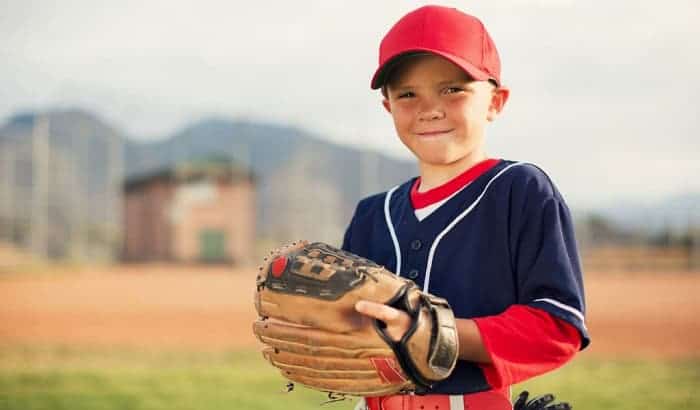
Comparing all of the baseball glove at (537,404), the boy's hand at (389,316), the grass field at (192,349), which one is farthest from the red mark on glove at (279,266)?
the grass field at (192,349)

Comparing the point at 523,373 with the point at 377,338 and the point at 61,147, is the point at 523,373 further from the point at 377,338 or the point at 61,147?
the point at 61,147

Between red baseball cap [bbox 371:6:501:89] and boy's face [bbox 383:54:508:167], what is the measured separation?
0.03 meters

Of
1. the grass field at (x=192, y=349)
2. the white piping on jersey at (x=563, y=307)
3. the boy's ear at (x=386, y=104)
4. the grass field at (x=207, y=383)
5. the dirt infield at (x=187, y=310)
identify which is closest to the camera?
the white piping on jersey at (x=563, y=307)

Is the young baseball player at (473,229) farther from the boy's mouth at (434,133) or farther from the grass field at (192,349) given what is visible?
the grass field at (192,349)

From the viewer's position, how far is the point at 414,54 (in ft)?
5.96

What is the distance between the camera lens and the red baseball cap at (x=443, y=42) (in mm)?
1797

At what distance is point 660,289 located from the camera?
20.9m

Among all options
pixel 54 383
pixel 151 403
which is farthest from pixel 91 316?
pixel 151 403

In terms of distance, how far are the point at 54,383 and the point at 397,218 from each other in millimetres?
6586

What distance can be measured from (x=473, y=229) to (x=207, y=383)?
6.18 m

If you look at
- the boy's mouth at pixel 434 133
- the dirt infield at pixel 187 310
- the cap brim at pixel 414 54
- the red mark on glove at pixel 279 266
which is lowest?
the dirt infield at pixel 187 310

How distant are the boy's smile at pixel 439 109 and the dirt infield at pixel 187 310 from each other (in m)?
8.91

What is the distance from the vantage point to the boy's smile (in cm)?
183

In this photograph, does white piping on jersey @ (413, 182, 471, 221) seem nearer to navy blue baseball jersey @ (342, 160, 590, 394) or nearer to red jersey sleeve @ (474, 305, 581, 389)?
navy blue baseball jersey @ (342, 160, 590, 394)
